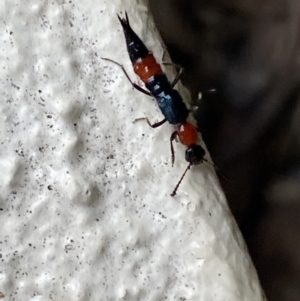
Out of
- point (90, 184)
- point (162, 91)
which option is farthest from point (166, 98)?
point (90, 184)

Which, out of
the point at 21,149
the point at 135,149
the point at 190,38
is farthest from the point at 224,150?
the point at 21,149

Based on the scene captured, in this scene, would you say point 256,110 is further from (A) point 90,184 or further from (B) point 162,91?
(A) point 90,184

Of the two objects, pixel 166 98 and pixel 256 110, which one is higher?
pixel 166 98

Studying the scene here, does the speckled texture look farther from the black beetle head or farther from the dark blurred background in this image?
the dark blurred background

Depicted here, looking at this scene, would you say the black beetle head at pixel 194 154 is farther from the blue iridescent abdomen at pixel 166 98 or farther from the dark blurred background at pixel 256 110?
the dark blurred background at pixel 256 110

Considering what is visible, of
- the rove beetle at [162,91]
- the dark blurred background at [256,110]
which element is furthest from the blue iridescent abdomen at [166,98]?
the dark blurred background at [256,110]

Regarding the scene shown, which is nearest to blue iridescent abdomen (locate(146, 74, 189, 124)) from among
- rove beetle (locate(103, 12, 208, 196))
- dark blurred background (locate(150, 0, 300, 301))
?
rove beetle (locate(103, 12, 208, 196))
